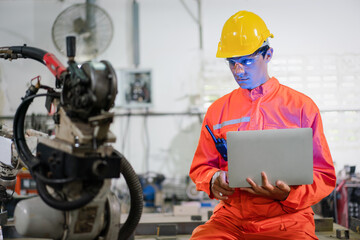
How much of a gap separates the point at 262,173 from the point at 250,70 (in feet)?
1.89

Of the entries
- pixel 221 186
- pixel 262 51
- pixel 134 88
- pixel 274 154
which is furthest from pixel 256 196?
pixel 134 88

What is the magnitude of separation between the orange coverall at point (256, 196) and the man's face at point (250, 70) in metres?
0.03

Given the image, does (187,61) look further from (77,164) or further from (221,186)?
(77,164)

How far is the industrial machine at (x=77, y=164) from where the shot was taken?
3.41 ft

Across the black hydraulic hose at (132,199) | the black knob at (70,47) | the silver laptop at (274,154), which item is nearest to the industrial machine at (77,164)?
the black knob at (70,47)

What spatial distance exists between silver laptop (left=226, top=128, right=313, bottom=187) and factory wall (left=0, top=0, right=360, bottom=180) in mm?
2794

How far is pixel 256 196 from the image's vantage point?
175 cm

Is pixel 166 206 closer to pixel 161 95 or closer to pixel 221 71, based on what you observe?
pixel 161 95

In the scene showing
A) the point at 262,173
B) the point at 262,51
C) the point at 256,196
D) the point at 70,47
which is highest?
the point at 262,51

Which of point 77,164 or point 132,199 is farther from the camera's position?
point 132,199

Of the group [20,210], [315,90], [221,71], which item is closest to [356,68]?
[315,90]

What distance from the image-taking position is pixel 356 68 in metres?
4.34

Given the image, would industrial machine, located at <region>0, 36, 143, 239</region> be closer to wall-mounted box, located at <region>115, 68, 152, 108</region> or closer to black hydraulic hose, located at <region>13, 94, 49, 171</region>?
black hydraulic hose, located at <region>13, 94, 49, 171</region>

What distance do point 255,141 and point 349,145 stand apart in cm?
320
